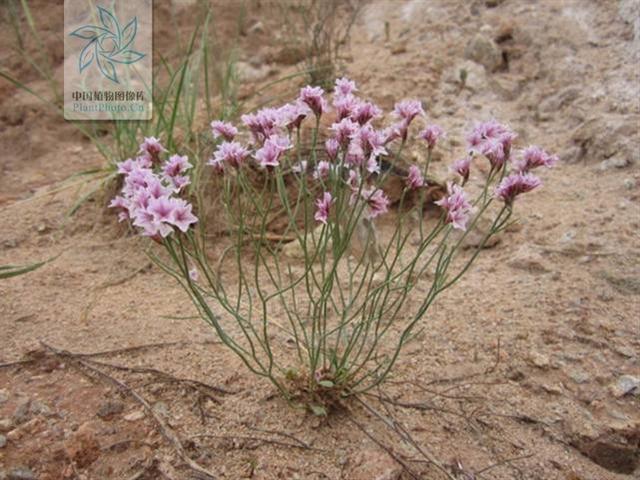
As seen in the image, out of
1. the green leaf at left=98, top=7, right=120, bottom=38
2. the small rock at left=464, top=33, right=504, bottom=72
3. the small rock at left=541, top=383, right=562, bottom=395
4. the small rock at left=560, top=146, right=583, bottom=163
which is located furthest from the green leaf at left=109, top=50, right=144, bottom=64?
the small rock at left=541, top=383, right=562, bottom=395

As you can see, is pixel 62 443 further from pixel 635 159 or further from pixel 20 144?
pixel 20 144

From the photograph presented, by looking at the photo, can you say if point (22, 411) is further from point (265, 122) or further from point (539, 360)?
point (539, 360)

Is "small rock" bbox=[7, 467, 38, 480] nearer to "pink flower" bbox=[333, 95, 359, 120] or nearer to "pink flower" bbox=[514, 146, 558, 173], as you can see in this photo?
"pink flower" bbox=[333, 95, 359, 120]

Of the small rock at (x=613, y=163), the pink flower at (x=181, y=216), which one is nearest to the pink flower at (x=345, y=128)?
the pink flower at (x=181, y=216)

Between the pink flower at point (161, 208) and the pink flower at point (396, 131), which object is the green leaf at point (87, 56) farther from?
the pink flower at point (161, 208)

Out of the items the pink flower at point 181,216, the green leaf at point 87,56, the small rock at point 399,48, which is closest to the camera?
the pink flower at point 181,216

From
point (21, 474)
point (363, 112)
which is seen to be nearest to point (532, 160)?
point (363, 112)
